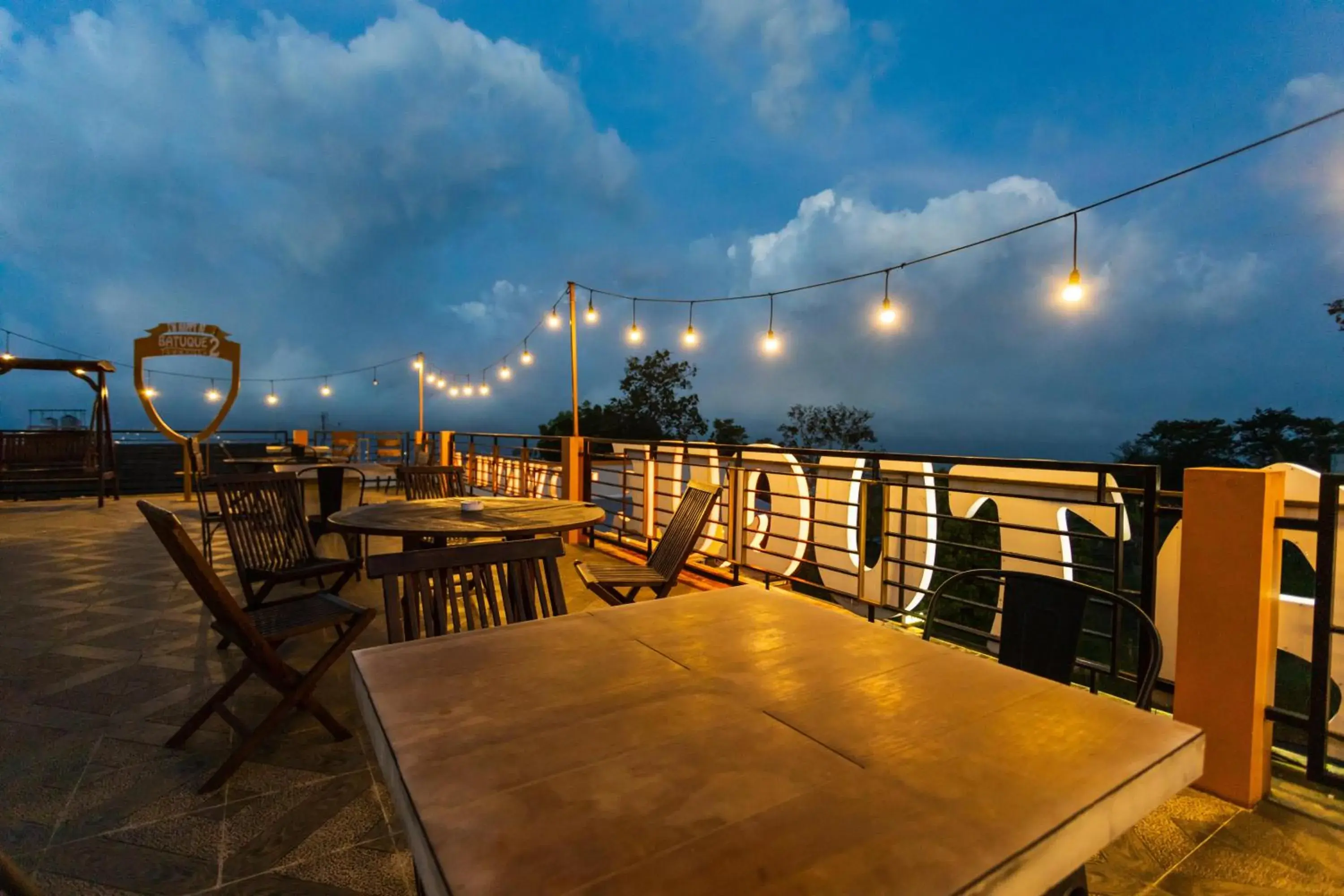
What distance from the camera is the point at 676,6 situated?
2025 centimetres

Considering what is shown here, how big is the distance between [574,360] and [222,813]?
5358mm

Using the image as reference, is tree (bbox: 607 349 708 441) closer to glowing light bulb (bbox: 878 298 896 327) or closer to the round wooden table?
glowing light bulb (bbox: 878 298 896 327)

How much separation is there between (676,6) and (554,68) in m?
7.63

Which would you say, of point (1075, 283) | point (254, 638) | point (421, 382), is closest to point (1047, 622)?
point (254, 638)

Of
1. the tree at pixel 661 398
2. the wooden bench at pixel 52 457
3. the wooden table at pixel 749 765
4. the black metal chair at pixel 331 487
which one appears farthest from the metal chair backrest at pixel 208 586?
the tree at pixel 661 398

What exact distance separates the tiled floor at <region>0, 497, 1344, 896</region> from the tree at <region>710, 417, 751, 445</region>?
2408 centimetres

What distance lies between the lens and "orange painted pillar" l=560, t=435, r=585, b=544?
618 cm

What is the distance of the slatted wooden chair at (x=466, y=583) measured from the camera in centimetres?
157

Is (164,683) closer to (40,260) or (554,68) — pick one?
(554,68)

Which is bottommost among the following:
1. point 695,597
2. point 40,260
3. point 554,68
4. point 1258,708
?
point 1258,708

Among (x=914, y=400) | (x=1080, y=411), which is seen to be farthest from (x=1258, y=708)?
(x=1080, y=411)

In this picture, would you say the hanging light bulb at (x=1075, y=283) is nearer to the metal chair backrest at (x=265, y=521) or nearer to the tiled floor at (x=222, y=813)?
the tiled floor at (x=222, y=813)

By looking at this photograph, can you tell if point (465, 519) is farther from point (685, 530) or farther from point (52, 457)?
point (52, 457)

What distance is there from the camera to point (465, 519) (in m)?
3.29
